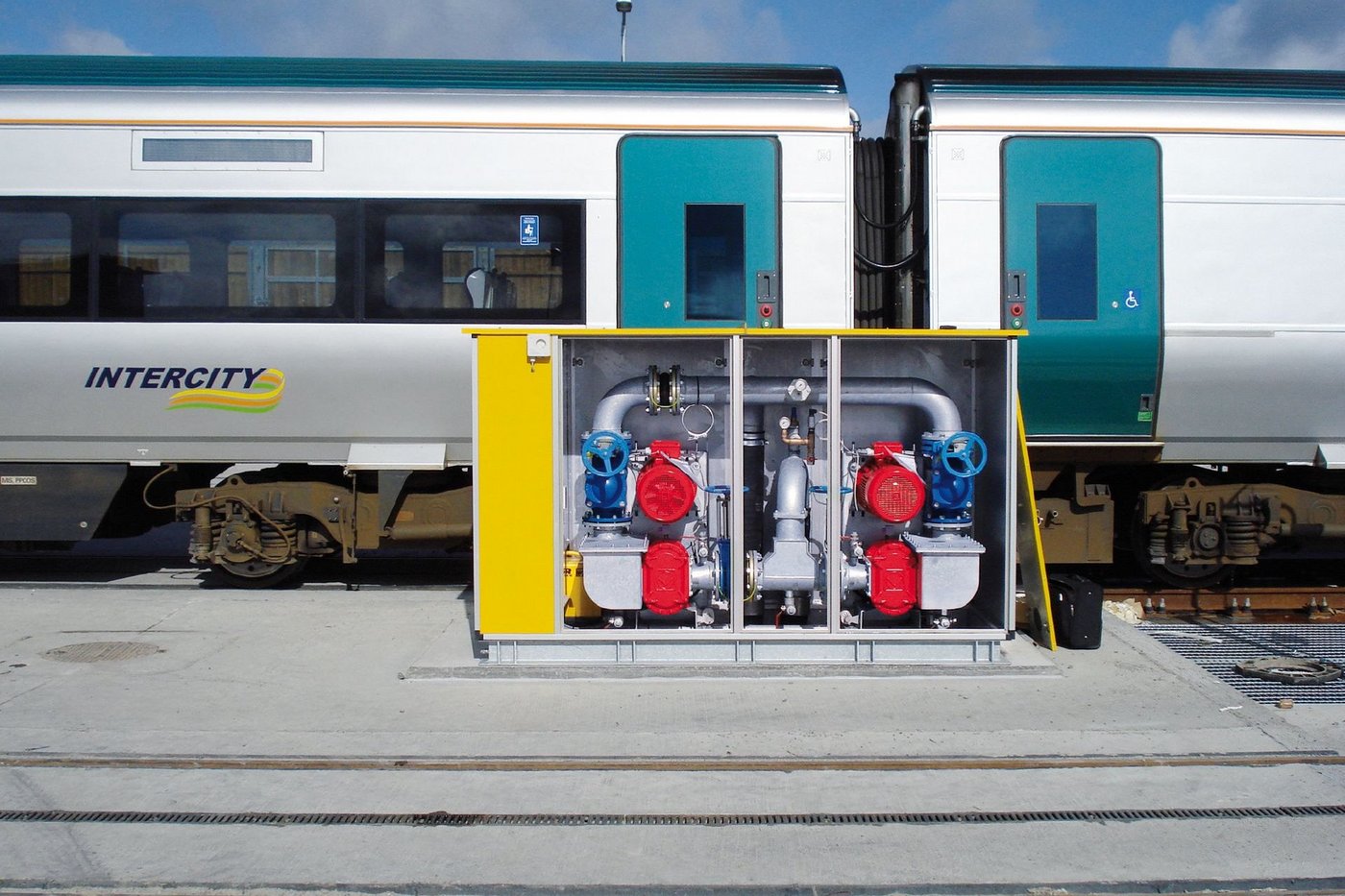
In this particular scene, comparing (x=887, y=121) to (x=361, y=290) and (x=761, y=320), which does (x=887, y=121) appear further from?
(x=361, y=290)

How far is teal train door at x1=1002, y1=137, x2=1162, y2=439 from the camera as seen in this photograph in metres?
7.90

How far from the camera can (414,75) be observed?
315 inches

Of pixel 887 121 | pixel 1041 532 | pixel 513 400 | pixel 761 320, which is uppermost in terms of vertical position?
pixel 887 121

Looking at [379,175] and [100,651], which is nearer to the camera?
[100,651]

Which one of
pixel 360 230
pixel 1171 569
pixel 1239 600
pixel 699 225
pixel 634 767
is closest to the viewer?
pixel 634 767

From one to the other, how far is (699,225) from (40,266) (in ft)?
15.3

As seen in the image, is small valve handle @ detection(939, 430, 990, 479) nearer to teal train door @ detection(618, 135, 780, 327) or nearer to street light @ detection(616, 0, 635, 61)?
teal train door @ detection(618, 135, 780, 327)

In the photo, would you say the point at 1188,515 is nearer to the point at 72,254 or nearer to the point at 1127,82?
the point at 1127,82

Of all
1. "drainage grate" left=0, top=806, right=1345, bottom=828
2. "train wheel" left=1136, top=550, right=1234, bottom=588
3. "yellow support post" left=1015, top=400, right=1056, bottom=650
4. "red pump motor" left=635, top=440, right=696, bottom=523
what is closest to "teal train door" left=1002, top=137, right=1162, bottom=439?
"yellow support post" left=1015, top=400, right=1056, bottom=650

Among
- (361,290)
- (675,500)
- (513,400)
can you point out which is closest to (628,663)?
(675,500)

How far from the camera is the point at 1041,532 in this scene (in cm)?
837

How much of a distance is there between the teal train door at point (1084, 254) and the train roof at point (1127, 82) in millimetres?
418

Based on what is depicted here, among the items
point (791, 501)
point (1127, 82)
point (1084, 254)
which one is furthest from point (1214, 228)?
point (791, 501)

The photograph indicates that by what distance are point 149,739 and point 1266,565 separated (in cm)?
895
